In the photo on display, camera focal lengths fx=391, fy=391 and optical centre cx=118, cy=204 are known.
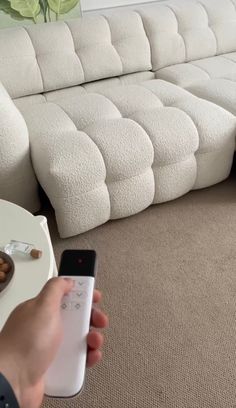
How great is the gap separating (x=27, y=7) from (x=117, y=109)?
0.82 m

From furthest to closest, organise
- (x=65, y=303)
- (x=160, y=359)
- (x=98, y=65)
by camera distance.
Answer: (x=98, y=65) < (x=160, y=359) < (x=65, y=303)

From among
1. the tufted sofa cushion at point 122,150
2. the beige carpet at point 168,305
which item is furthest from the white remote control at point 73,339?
the tufted sofa cushion at point 122,150

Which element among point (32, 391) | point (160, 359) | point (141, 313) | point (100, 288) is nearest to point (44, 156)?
point (100, 288)

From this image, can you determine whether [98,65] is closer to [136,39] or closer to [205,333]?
[136,39]

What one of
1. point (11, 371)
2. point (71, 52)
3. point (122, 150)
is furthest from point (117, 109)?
point (11, 371)

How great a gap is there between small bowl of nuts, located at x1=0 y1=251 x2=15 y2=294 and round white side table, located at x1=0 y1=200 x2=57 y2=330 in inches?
1.0

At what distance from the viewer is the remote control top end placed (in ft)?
2.25

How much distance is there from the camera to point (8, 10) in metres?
2.00

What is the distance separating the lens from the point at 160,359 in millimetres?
1129

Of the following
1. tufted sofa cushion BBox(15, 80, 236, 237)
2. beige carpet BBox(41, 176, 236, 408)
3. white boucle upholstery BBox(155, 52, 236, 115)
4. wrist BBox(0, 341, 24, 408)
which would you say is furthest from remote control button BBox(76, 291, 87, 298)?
white boucle upholstery BBox(155, 52, 236, 115)

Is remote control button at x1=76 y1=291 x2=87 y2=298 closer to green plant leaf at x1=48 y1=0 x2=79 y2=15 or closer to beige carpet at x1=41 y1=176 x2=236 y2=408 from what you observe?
beige carpet at x1=41 y1=176 x2=236 y2=408

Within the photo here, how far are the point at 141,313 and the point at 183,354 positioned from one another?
0.61ft

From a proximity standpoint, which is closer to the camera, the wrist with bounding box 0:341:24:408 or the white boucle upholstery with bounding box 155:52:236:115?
the wrist with bounding box 0:341:24:408

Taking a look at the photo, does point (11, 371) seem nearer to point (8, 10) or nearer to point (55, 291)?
point (55, 291)
